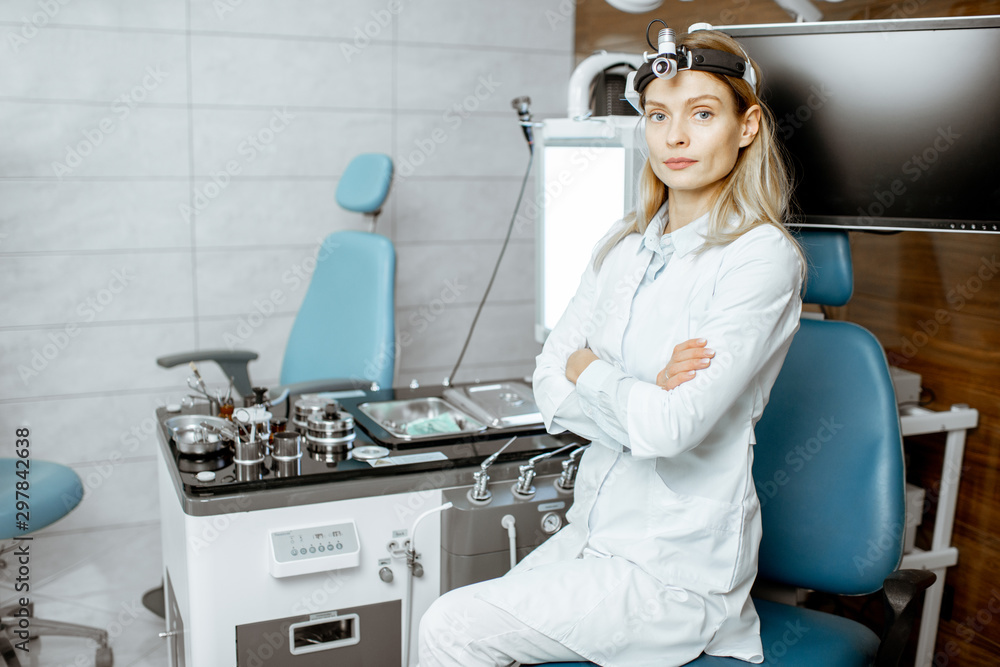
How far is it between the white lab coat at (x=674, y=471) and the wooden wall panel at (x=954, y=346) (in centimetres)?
90

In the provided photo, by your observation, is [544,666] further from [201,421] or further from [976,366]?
[976,366]

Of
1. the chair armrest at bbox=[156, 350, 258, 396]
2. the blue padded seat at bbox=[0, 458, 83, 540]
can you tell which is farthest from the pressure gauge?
the blue padded seat at bbox=[0, 458, 83, 540]

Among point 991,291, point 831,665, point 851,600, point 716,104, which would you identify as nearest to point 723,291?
point 716,104

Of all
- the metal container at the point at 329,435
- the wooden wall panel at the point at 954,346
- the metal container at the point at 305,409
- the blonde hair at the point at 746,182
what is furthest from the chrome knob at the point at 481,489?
the wooden wall panel at the point at 954,346

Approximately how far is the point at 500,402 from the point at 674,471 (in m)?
0.79

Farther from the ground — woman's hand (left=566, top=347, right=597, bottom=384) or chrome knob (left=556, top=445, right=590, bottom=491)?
woman's hand (left=566, top=347, right=597, bottom=384)

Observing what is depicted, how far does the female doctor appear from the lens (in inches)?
52.5

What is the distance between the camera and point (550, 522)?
1.75m

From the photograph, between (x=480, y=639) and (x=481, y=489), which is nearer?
(x=480, y=639)

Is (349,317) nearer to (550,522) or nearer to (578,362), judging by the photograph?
(550,522)

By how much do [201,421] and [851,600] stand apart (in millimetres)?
1799

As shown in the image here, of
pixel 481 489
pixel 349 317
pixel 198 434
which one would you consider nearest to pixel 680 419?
pixel 481 489

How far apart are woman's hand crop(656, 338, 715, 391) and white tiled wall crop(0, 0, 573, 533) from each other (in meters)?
2.50

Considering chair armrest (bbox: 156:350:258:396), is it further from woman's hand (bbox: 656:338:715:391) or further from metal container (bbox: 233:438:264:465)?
woman's hand (bbox: 656:338:715:391)
